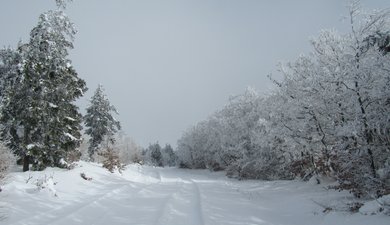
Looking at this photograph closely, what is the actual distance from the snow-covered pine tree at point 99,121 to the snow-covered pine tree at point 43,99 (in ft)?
89.8

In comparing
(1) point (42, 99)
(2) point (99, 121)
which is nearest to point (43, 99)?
(1) point (42, 99)

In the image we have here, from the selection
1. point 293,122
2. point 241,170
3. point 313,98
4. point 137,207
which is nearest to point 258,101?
point 241,170

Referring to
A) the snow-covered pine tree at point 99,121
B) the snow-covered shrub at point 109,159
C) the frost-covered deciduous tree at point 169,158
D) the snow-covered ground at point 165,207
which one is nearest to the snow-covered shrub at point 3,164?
the snow-covered ground at point 165,207

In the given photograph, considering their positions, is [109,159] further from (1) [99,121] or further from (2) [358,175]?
(2) [358,175]

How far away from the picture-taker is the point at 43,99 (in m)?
25.3

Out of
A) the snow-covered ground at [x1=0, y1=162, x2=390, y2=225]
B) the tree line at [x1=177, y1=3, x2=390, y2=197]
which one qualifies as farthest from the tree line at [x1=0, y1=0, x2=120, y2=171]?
the tree line at [x1=177, y1=3, x2=390, y2=197]

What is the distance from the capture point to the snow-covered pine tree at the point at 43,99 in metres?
24.7

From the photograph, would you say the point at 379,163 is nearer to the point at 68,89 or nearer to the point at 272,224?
the point at 272,224

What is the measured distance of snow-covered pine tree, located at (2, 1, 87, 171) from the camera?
24672mm

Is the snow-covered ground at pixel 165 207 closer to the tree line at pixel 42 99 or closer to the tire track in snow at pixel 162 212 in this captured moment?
the tire track in snow at pixel 162 212

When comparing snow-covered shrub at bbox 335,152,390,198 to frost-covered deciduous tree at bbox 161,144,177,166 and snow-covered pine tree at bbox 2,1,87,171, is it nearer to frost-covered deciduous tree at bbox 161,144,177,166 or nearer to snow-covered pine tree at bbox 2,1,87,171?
snow-covered pine tree at bbox 2,1,87,171

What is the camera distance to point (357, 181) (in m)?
13.3

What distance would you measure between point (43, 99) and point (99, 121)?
30318 mm

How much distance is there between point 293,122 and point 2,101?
18967 millimetres
